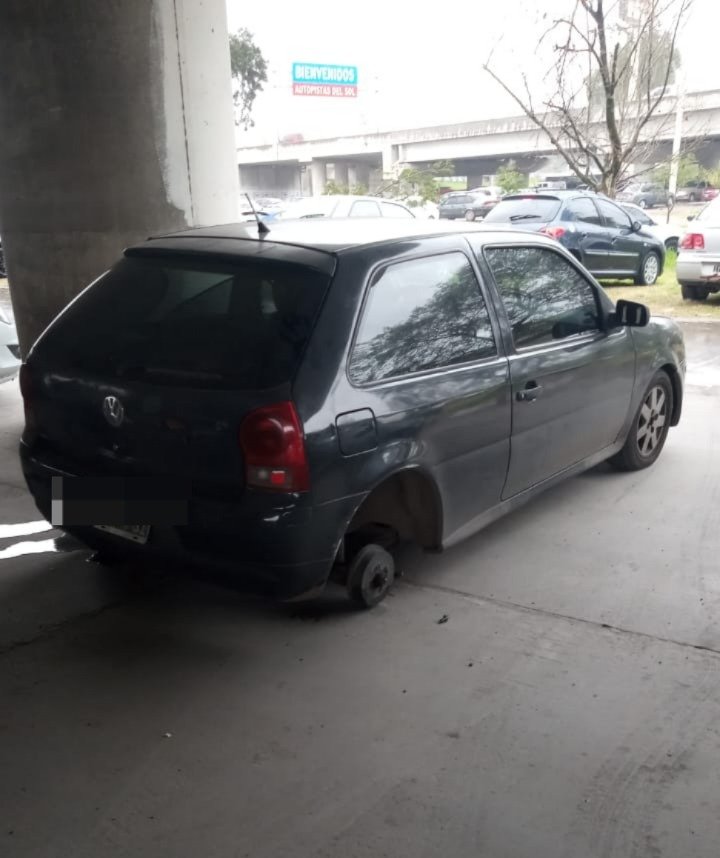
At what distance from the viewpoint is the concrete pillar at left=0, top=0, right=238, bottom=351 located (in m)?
6.25

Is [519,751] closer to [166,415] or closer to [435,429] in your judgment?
[435,429]

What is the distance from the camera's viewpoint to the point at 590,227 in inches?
542

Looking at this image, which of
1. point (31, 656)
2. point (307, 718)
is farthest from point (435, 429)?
point (31, 656)

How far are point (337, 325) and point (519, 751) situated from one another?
5.31 ft

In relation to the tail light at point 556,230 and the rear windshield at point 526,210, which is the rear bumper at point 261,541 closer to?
the tail light at point 556,230

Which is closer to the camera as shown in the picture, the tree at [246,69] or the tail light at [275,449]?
the tail light at [275,449]

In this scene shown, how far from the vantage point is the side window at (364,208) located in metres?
14.3

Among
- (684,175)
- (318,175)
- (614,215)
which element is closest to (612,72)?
(614,215)

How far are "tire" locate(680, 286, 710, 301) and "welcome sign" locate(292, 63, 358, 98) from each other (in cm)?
3599

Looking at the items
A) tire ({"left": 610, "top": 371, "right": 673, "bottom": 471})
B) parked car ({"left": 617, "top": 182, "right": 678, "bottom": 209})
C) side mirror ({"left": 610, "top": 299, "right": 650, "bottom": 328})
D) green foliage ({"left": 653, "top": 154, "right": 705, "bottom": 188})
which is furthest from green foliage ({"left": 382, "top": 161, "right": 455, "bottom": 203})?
side mirror ({"left": 610, "top": 299, "right": 650, "bottom": 328})

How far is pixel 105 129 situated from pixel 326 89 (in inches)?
1709

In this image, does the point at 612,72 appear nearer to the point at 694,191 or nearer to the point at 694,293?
the point at 694,293

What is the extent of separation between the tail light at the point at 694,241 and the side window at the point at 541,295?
26.1ft

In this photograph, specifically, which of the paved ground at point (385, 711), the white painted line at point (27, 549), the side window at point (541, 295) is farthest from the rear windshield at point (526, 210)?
the white painted line at point (27, 549)
